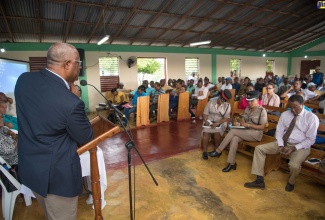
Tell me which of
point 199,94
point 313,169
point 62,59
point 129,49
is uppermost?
point 129,49

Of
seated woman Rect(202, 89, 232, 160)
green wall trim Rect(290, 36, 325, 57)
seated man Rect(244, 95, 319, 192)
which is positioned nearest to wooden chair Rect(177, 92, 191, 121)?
seated woman Rect(202, 89, 232, 160)

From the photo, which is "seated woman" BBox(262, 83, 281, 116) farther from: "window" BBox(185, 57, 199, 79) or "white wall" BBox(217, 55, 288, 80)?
"white wall" BBox(217, 55, 288, 80)

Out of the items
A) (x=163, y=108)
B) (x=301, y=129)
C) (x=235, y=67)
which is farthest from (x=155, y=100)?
(x=235, y=67)

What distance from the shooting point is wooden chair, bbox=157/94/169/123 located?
22.7ft

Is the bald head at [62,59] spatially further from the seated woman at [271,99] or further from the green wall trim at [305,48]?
the green wall trim at [305,48]

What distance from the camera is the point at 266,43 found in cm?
1358

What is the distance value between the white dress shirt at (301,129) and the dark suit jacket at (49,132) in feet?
9.86

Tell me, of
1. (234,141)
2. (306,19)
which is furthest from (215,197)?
(306,19)

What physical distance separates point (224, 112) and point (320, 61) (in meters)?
14.8

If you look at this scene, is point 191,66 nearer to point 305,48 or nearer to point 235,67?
point 235,67

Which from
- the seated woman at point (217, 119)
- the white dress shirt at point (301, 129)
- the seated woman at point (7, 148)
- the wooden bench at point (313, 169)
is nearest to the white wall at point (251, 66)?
the seated woman at point (217, 119)

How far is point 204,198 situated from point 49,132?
2327 millimetres

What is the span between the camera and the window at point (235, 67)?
46.7 feet

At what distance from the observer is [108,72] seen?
1041 centimetres
